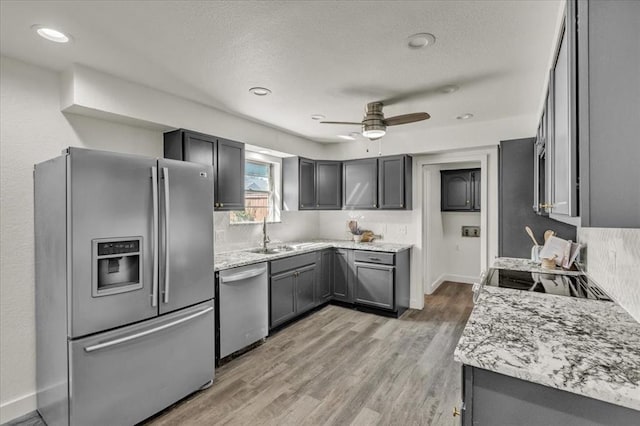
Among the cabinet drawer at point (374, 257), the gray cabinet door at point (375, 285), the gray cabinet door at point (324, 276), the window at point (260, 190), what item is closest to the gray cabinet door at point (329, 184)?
the window at point (260, 190)

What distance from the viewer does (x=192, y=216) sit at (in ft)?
7.91

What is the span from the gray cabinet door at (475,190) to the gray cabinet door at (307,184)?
2858mm

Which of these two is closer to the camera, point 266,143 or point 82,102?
point 82,102

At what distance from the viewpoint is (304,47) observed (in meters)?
2.08

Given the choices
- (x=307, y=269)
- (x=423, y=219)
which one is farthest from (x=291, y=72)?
(x=423, y=219)

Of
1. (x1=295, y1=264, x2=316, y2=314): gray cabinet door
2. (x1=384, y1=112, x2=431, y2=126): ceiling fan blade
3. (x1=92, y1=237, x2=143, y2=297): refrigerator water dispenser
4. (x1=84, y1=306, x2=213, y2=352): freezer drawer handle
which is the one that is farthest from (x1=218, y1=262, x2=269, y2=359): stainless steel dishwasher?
(x1=384, y1=112, x2=431, y2=126): ceiling fan blade

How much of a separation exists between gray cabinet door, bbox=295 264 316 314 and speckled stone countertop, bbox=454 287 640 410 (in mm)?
2468

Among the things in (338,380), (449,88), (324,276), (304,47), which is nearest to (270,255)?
(324,276)

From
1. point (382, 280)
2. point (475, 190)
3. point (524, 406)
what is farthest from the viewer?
point (475, 190)

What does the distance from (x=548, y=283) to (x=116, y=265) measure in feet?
9.62

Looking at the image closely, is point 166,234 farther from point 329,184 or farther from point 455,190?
point 455,190

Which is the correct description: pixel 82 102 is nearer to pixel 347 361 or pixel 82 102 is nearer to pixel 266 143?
pixel 266 143

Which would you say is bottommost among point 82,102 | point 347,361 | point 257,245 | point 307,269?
point 347,361

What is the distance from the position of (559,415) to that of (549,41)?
2.11m
